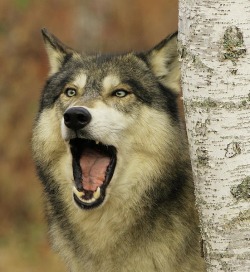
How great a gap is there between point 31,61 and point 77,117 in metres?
7.06

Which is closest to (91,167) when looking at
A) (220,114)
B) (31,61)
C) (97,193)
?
(97,193)

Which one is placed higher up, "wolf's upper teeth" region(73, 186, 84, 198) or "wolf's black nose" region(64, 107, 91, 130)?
"wolf's black nose" region(64, 107, 91, 130)

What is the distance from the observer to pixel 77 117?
178 inches

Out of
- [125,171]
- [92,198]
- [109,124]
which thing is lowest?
[92,198]

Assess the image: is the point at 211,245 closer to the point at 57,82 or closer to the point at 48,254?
the point at 57,82

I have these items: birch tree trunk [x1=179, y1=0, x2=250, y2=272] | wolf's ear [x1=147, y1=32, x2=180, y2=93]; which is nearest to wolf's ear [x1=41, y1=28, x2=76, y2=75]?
wolf's ear [x1=147, y1=32, x2=180, y2=93]

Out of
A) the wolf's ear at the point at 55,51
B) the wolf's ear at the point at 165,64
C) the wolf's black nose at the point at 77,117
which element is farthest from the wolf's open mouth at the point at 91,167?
the wolf's ear at the point at 55,51

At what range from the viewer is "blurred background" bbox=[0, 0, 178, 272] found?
10.8 m

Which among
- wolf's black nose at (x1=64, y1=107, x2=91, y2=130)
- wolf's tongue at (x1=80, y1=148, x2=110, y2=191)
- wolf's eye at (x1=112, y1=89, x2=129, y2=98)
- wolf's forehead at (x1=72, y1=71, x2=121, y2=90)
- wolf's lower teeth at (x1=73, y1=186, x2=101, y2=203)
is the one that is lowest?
wolf's lower teeth at (x1=73, y1=186, x2=101, y2=203)

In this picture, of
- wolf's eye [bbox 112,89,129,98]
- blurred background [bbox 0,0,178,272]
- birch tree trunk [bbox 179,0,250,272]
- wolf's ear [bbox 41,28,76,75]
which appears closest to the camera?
birch tree trunk [bbox 179,0,250,272]

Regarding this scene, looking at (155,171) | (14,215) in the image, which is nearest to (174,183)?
(155,171)

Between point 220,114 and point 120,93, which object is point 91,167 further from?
point 220,114

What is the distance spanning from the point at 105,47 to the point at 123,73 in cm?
660

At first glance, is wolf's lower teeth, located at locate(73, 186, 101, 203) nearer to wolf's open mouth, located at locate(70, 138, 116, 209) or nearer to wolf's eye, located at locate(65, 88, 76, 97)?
wolf's open mouth, located at locate(70, 138, 116, 209)
